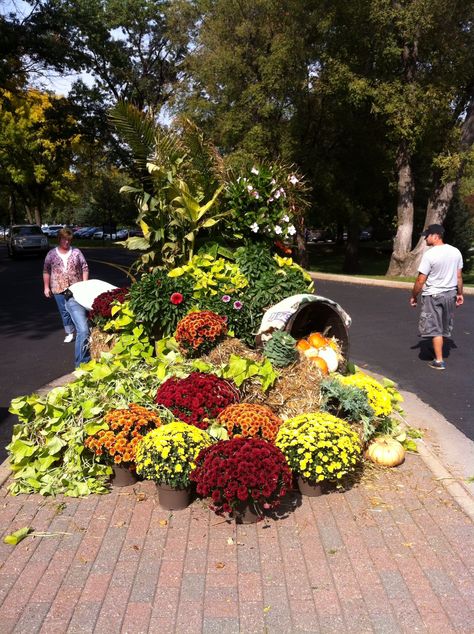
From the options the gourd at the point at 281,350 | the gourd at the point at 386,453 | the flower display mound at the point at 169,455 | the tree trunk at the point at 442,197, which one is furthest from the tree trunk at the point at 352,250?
the flower display mound at the point at 169,455

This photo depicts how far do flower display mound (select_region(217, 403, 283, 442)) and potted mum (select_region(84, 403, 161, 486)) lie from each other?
520 millimetres

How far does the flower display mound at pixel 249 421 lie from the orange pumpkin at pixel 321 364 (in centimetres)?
83

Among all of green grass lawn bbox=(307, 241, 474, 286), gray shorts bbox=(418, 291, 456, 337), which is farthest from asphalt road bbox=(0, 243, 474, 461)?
green grass lawn bbox=(307, 241, 474, 286)

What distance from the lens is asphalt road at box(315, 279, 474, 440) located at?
591 centimetres

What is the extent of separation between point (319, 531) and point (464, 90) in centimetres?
1774

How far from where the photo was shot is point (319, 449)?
362 centimetres

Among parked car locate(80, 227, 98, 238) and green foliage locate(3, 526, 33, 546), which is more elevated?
green foliage locate(3, 526, 33, 546)

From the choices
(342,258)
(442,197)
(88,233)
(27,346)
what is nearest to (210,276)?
(27,346)

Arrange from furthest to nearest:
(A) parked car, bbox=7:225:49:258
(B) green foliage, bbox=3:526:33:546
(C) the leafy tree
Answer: (C) the leafy tree, (A) parked car, bbox=7:225:49:258, (B) green foliage, bbox=3:526:33:546

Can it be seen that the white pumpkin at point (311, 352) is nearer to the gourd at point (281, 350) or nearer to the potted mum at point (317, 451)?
the gourd at point (281, 350)

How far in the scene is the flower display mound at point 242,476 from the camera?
3246 millimetres

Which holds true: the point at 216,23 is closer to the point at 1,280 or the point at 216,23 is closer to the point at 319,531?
the point at 1,280

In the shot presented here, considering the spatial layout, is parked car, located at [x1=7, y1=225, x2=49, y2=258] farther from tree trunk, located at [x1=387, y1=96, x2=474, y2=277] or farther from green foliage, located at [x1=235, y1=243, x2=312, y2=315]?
green foliage, located at [x1=235, y1=243, x2=312, y2=315]

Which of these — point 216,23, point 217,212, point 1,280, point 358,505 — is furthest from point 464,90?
point 358,505
